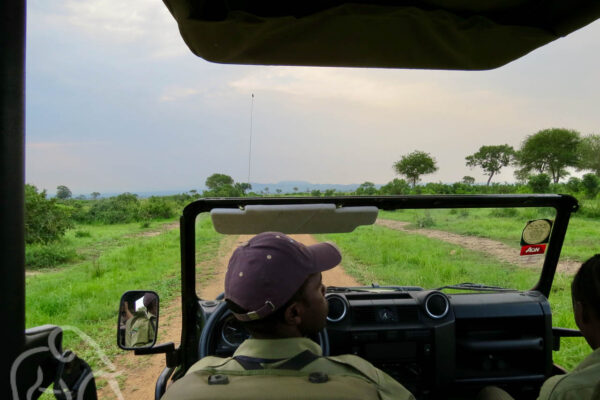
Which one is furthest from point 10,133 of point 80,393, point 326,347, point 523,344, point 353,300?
point 523,344

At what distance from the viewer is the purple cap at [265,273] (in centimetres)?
134

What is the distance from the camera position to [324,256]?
5.17 ft

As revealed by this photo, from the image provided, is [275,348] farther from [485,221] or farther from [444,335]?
[485,221]

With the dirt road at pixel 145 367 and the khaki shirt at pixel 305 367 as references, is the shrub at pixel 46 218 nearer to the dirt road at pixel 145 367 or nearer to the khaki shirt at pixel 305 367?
the dirt road at pixel 145 367

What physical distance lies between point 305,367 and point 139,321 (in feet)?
4.03

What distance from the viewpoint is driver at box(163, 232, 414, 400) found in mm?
1146

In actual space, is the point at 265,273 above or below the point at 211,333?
above

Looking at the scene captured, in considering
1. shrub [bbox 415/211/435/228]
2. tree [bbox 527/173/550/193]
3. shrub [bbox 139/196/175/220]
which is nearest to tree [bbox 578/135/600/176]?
tree [bbox 527/173/550/193]

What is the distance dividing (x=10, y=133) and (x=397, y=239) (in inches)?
87.9

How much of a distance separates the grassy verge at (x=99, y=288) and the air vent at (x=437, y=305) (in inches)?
130

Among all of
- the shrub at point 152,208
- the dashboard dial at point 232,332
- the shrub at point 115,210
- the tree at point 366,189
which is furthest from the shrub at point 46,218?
the tree at point 366,189

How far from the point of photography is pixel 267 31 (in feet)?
5.27

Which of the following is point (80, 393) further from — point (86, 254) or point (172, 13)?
point (86, 254)

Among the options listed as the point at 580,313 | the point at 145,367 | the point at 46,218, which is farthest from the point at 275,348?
the point at 46,218
